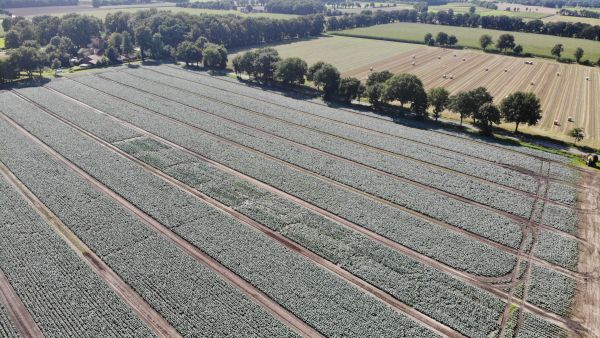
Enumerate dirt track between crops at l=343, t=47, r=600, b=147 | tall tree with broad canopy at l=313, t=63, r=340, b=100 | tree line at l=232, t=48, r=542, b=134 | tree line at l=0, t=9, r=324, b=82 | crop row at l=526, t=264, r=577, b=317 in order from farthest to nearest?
tree line at l=0, t=9, r=324, b=82 < tall tree with broad canopy at l=313, t=63, r=340, b=100 < dirt track between crops at l=343, t=47, r=600, b=147 < tree line at l=232, t=48, r=542, b=134 < crop row at l=526, t=264, r=577, b=317

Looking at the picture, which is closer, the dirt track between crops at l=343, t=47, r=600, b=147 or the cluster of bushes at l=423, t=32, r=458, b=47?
the dirt track between crops at l=343, t=47, r=600, b=147

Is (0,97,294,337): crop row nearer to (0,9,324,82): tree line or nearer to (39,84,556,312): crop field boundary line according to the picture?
(39,84,556,312): crop field boundary line

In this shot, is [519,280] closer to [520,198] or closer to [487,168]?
[520,198]

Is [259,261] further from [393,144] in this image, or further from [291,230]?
[393,144]

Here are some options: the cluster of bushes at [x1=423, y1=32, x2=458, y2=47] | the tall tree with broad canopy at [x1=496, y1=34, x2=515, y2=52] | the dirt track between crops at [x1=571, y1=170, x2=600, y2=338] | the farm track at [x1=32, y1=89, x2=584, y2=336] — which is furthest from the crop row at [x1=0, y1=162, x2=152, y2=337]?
the cluster of bushes at [x1=423, y1=32, x2=458, y2=47]

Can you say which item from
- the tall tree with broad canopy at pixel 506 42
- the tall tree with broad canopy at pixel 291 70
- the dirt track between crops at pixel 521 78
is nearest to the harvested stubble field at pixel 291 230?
the dirt track between crops at pixel 521 78

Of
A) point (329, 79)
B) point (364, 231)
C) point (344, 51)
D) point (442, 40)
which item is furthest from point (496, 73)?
point (364, 231)

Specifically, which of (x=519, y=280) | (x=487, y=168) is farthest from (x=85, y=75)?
(x=519, y=280)
